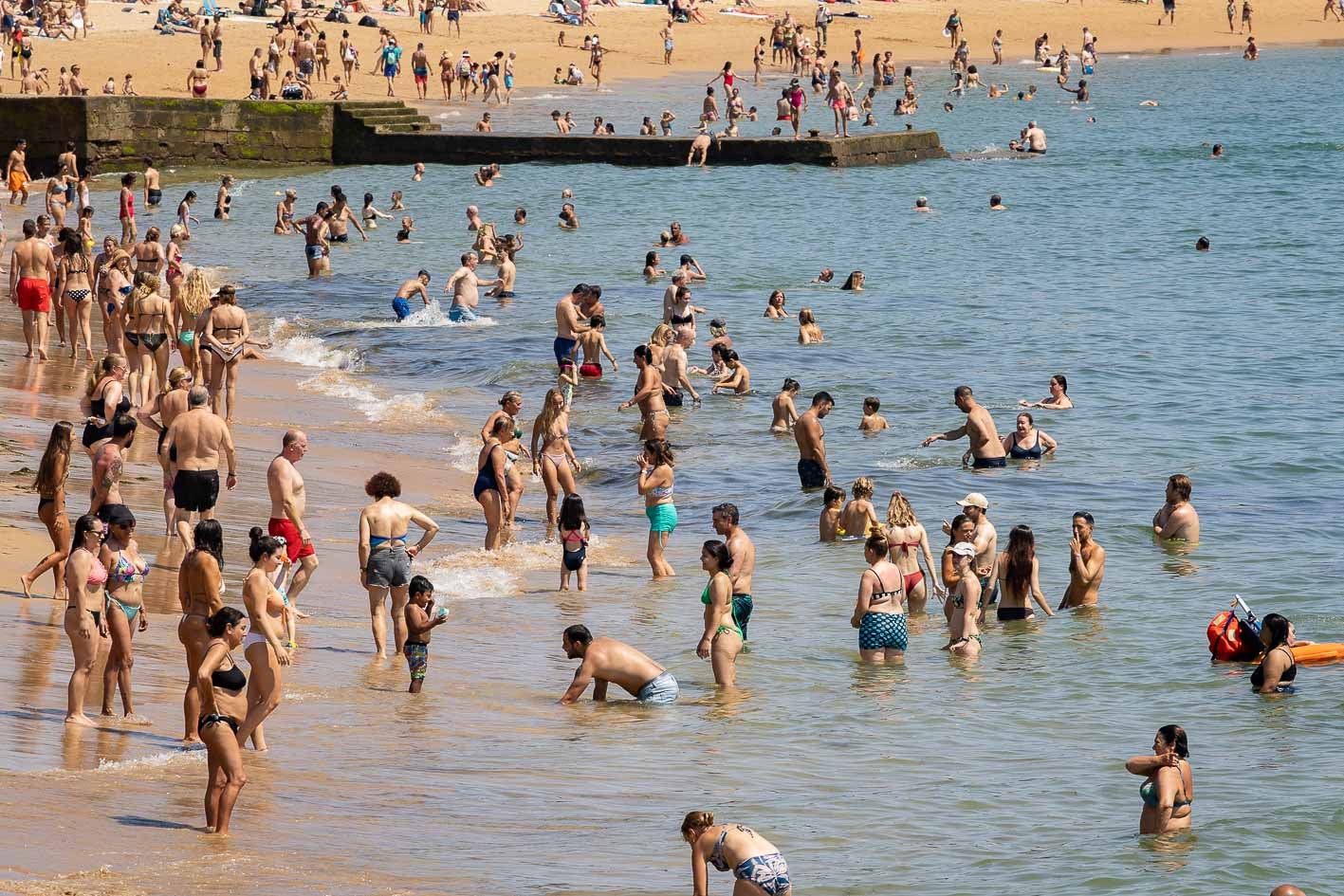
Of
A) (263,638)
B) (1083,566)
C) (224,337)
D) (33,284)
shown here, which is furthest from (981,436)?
(263,638)

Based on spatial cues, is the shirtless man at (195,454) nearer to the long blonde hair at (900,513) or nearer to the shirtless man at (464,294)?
the long blonde hair at (900,513)

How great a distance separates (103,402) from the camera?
1424 centimetres

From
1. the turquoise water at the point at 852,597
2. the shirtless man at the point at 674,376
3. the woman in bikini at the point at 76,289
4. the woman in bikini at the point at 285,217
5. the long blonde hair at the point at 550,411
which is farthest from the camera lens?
the woman in bikini at the point at 285,217

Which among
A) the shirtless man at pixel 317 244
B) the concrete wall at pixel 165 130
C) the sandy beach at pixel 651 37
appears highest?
the sandy beach at pixel 651 37

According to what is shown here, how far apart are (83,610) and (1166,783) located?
5.90 metres

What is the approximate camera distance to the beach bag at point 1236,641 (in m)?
12.4

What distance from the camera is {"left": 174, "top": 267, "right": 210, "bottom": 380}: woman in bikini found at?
18.8 metres

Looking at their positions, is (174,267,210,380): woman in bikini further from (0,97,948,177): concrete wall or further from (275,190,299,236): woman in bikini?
(0,97,948,177): concrete wall

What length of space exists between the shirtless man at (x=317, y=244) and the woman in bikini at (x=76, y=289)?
33.2ft

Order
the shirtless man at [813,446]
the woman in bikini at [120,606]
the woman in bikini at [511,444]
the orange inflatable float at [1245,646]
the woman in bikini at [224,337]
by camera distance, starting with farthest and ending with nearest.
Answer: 1. the shirtless man at [813,446]
2. the woman in bikini at [224,337]
3. the woman in bikini at [511,444]
4. the orange inflatable float at [1245,646]
5. the woman in bikini at [120,606]

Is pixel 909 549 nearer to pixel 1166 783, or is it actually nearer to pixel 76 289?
pixel 1166 783

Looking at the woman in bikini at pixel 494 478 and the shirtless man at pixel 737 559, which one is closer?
the shirtless man at pixel 737 559

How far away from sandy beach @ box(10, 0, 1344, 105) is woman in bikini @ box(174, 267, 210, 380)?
31.2 m

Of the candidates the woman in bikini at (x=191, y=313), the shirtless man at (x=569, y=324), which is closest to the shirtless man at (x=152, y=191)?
the woman in bikini at (x=191, y=313)
